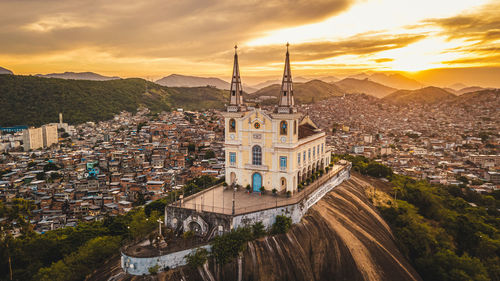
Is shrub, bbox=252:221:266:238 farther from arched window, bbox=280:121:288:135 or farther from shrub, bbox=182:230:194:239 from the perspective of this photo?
arched window, bbox=280:121:288:135

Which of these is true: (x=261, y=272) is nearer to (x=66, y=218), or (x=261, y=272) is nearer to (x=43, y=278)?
(x=43, y=278)

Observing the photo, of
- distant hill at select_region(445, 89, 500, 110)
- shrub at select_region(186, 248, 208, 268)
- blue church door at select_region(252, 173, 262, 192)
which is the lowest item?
shrub at select_region(186, 248, 208, 268)

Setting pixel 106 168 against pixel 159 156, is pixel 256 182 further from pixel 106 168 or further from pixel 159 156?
pixel 106 168

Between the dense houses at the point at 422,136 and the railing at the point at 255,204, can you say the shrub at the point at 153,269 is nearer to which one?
the railing at the point at 255,204

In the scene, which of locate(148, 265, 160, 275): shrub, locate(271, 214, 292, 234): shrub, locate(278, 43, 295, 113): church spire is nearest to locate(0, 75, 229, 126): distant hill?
locate(278, 43, 295, 113): church spire

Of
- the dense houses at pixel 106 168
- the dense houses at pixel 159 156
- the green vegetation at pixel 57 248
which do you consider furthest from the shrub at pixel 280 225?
the dense houses at pixel 159 156

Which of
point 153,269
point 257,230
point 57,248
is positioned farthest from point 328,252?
point 57,248

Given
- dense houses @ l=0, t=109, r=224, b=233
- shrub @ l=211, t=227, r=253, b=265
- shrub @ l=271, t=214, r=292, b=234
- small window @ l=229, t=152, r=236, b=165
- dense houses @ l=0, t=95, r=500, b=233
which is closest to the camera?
shrub @ l=211, t=227, r=253, b=265
